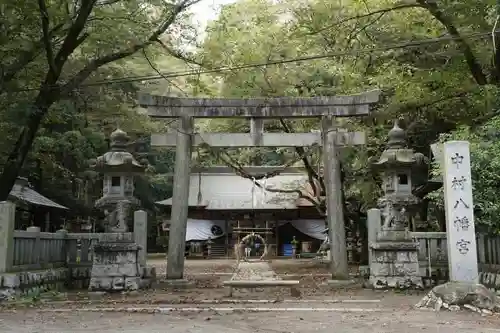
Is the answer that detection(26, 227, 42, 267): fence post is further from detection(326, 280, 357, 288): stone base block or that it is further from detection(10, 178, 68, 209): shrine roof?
detection(10, 178, 68, 209): shrine roof

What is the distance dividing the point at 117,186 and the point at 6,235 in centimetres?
353

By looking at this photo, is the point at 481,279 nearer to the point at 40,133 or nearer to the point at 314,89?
the point at 314,89

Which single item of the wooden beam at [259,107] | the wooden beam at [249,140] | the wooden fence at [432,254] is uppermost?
the wooden beam at [259,107]

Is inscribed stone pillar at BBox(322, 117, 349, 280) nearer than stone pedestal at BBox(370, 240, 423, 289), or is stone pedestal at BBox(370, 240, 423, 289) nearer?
stone pedestal at BBox(370, 240, 423, 289)

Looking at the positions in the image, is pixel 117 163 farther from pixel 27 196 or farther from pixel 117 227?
pixel 27 196

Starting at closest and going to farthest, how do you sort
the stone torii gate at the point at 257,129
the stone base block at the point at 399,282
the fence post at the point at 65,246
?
1. the stone base block at the point at 399,282
2. the fence post at the point at 65,246
3. the stone torii gate at the point at 257,129

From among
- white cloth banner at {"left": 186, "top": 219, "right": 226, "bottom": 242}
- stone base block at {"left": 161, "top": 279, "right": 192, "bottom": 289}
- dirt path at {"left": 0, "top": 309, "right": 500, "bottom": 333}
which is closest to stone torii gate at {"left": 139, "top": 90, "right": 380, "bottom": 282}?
stone base block at {"left": 161, "top": 279, "right": 192, "bottom": 289}

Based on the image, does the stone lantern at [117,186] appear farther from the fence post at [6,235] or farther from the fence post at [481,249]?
the fence post at [481,249]

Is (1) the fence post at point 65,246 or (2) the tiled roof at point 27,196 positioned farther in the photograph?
(2) the tiled roof at point 27,196

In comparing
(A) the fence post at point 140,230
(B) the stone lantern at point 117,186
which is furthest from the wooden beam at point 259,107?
(A) the fence post at point 140,230

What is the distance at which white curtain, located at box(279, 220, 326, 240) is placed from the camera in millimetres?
33000

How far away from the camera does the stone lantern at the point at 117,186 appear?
13500 millimetres

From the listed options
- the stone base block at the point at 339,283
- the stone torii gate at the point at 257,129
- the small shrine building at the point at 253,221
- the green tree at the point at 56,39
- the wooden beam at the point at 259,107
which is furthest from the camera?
the small shrine building at the point at 253,221

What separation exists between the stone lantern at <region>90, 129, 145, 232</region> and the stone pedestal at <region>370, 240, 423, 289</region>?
6.43 m
